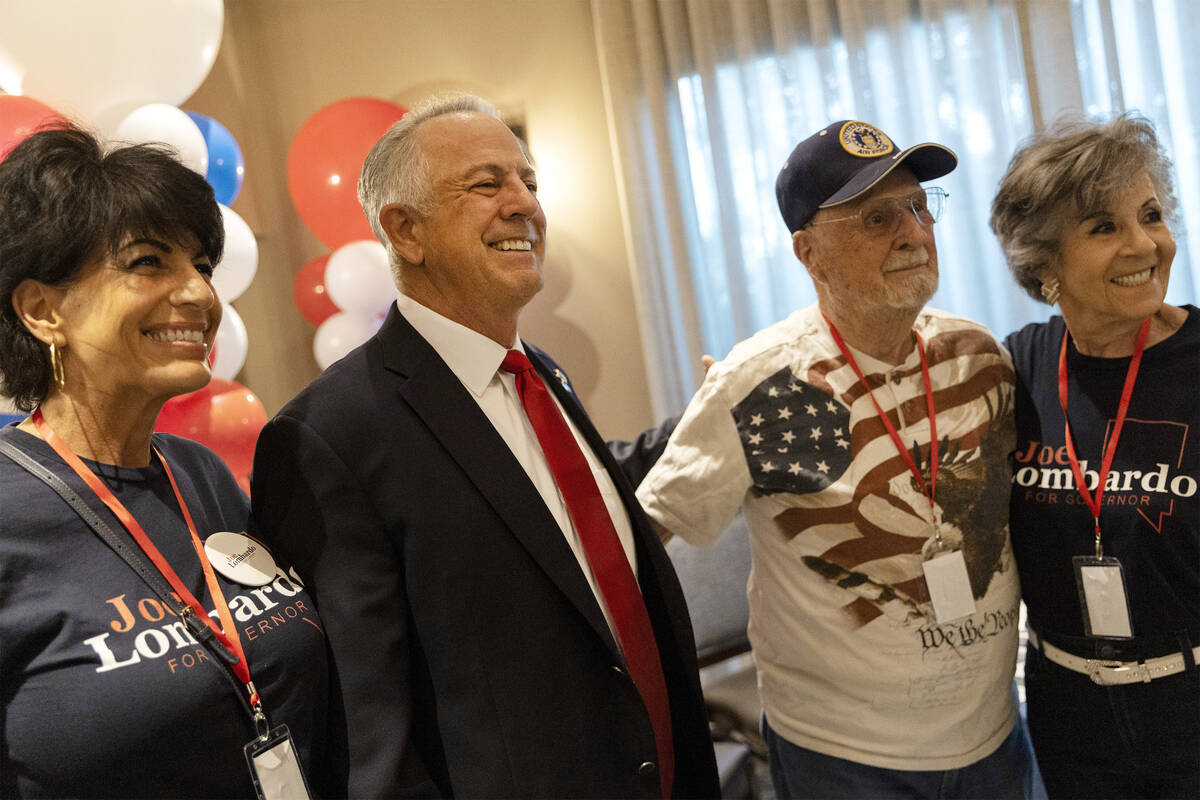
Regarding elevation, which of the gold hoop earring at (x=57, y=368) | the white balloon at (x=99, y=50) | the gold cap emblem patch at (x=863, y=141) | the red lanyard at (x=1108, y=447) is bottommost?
the red lanyard at (x=1108, y=447)

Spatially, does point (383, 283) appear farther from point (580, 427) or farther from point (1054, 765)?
point (1054, 765)

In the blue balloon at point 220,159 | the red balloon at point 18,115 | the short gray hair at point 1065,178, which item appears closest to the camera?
the short gray hair at point 1065,178

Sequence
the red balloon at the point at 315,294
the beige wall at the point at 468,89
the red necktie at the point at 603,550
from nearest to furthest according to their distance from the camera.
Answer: the red necktie at the point at 603,550 < the red balloon at the point at 315,294 < the beige wall at the point at 468,89

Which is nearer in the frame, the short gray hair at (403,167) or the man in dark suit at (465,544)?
the man in dark suit at (465,544)

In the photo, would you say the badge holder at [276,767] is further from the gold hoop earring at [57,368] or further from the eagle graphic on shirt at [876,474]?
the eagle graphic on shirt at [876,474]

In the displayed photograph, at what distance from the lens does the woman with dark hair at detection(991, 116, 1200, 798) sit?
1.61 metres

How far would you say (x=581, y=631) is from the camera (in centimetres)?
138

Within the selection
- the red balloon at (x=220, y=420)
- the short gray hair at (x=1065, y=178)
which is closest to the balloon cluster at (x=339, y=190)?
the red balloon at (x=220, y=420)

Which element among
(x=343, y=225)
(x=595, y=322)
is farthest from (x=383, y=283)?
(x=595, y=322)

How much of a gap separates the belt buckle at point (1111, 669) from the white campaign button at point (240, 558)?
1.48 m

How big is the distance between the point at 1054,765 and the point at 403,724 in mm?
1311

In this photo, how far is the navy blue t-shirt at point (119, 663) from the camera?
1055mm

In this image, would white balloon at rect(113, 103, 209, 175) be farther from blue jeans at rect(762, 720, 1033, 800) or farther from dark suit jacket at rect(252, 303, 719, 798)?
blue jeans at rect(762, 720, 1033, 800)

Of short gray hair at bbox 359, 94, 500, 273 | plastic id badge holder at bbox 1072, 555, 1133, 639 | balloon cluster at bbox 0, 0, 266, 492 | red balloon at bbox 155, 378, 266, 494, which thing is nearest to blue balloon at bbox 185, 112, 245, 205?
balloon cluster at bbox 0, 0, 266, 492
